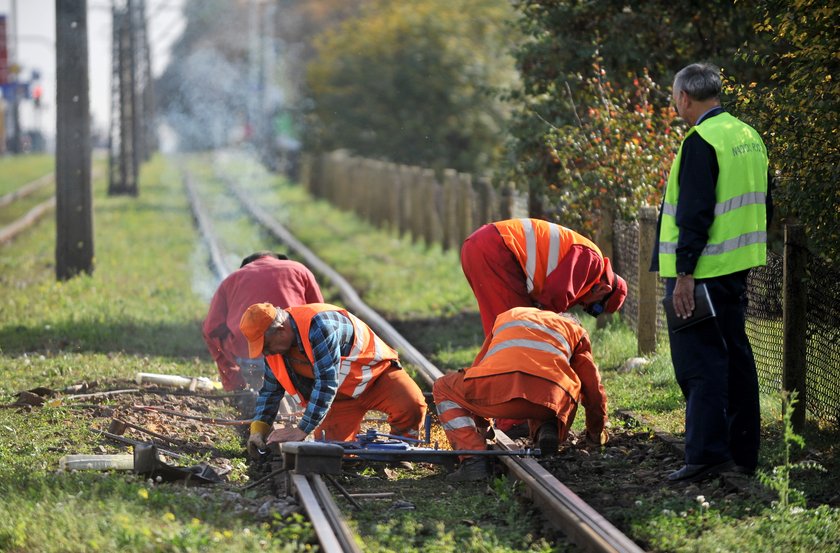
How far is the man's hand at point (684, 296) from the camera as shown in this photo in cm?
617

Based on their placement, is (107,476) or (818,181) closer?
(107,476)

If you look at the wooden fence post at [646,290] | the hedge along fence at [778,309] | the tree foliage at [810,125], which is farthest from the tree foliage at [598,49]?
the tree foliage at [810,125]

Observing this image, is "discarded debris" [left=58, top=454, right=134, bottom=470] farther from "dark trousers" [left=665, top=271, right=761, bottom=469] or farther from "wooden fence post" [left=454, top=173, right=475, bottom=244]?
"wooden fence post" [left=454, top=173, right=475, bottom=244]

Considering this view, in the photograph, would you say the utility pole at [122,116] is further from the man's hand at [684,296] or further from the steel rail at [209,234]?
the man's hand at [684,296]

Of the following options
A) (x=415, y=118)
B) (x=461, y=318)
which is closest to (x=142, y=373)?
(x=461, y=318)

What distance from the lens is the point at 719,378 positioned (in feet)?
20.6

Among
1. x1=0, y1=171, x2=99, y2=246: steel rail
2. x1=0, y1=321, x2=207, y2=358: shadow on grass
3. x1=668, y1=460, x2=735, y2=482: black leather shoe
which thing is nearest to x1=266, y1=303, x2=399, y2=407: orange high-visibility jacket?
x1=668, y1=460, x2=735, y2=482: black leather shoe

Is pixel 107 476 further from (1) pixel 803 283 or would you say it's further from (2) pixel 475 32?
(2) pixel 475 32

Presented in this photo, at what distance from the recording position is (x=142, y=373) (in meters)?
9.27

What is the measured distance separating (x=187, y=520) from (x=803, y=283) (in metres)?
4.01

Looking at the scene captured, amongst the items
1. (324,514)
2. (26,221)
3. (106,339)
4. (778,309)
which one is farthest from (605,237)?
(26,221)

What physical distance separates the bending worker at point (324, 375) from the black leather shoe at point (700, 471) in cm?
165

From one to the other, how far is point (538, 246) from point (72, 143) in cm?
899

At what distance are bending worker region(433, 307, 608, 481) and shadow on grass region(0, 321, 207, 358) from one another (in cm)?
430
